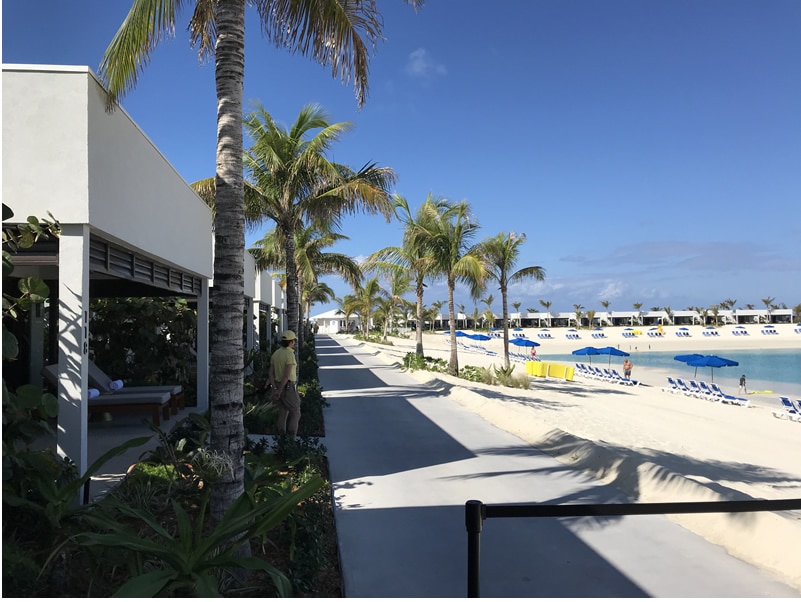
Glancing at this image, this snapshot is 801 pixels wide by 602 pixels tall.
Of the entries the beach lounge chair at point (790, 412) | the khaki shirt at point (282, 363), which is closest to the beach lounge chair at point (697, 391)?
the beach lounge chair at point (790, 412)

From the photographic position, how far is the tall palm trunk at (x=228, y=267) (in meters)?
4.28

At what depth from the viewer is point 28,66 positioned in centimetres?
493

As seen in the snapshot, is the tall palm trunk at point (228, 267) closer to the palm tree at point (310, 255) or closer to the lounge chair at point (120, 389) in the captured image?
the lounge chair at point (120, 389)

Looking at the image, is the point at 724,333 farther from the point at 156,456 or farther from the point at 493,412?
the point at 156,456

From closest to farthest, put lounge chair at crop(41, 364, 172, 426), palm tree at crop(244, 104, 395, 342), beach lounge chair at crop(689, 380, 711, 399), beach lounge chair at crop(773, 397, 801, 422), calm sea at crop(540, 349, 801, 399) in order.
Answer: lounge chair at crop(41, 364, 172, 426)
palm tree at crop(244, 104, 395, 342)
beach lounge chair at crop(773, 397, 801, 422)
beach lounge chair at crop(689, 380, 711, 399)
calm sea at crop(540, 349, 801, 399)

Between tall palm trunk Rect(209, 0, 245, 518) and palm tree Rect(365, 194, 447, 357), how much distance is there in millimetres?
16173

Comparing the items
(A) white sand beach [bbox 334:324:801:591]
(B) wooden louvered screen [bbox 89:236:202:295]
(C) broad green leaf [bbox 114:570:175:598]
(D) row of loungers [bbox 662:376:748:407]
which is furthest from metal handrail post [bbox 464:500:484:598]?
(D) row of loungers [bbox 662:376:748:407]

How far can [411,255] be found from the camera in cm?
2278

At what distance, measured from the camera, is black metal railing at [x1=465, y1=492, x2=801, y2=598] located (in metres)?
2.73

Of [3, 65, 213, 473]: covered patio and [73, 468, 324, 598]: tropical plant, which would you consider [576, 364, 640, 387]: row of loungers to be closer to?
[3, 65, 213, 473]: covered patio

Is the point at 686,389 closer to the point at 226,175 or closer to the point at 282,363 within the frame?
the point at 282,363

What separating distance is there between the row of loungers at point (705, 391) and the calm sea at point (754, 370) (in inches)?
149

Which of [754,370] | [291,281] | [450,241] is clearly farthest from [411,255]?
[754,370]

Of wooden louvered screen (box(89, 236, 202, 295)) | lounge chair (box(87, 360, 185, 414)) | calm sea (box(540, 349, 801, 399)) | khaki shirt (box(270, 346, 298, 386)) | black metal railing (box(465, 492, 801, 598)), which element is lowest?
calm sea (box(540, 349, 801, 399))
